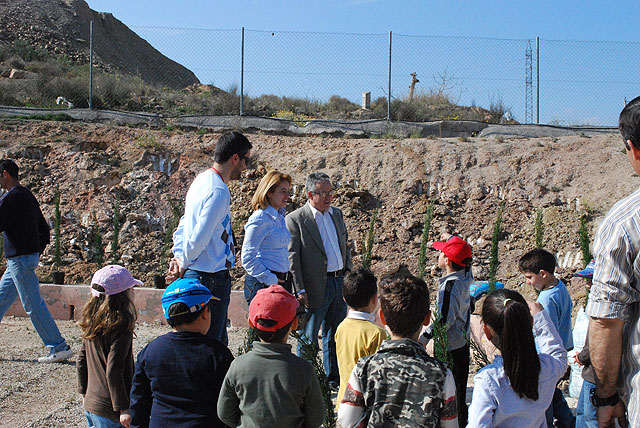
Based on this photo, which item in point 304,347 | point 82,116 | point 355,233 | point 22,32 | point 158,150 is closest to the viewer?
point 304,347

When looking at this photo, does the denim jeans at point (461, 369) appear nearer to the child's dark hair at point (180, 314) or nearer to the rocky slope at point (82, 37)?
the child's dark hair at point (180, 314)

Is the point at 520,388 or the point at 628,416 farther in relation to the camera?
the point at 520,388

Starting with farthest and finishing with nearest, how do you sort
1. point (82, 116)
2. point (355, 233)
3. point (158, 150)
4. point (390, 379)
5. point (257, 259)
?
point (82, 116) < point (158, 150) < point (355, 233) < point (257, 259) < point (390, 379)

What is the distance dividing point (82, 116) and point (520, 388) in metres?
14.2

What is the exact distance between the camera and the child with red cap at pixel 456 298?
173 inches

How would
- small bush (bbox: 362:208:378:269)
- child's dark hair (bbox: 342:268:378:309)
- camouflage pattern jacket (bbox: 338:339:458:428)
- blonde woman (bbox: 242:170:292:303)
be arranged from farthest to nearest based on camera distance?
1. small bush (bbox: 362:208:378:269)
2. blonde woman (bbox: 242:170:292:303)
3. child's dark hair (bbox: 342:268:378:309)
4. camouflage pattern jacket (bbox: 338:339:458:428)

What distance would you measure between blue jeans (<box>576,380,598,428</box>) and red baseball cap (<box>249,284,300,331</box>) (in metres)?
1.68

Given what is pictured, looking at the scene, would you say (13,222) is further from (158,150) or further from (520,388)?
(158,150)

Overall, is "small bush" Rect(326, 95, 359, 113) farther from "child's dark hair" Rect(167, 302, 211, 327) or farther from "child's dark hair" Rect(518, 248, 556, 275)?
"child's dark hair" Rect(167, 302, 211, 327)

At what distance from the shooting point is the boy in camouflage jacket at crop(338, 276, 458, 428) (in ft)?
9.02

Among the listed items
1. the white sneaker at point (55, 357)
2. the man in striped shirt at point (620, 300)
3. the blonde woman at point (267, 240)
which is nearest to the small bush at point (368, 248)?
the blonde woman at point (267, 240)

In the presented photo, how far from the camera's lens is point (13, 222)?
6465 mm

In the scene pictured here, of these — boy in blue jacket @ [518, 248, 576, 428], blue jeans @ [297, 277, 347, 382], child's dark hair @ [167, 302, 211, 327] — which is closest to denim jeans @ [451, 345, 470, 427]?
boy in blue jacket @ [518, 248, 576, 428]

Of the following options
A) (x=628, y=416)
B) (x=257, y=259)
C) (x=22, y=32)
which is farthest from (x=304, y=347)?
(x=22, y=32)
